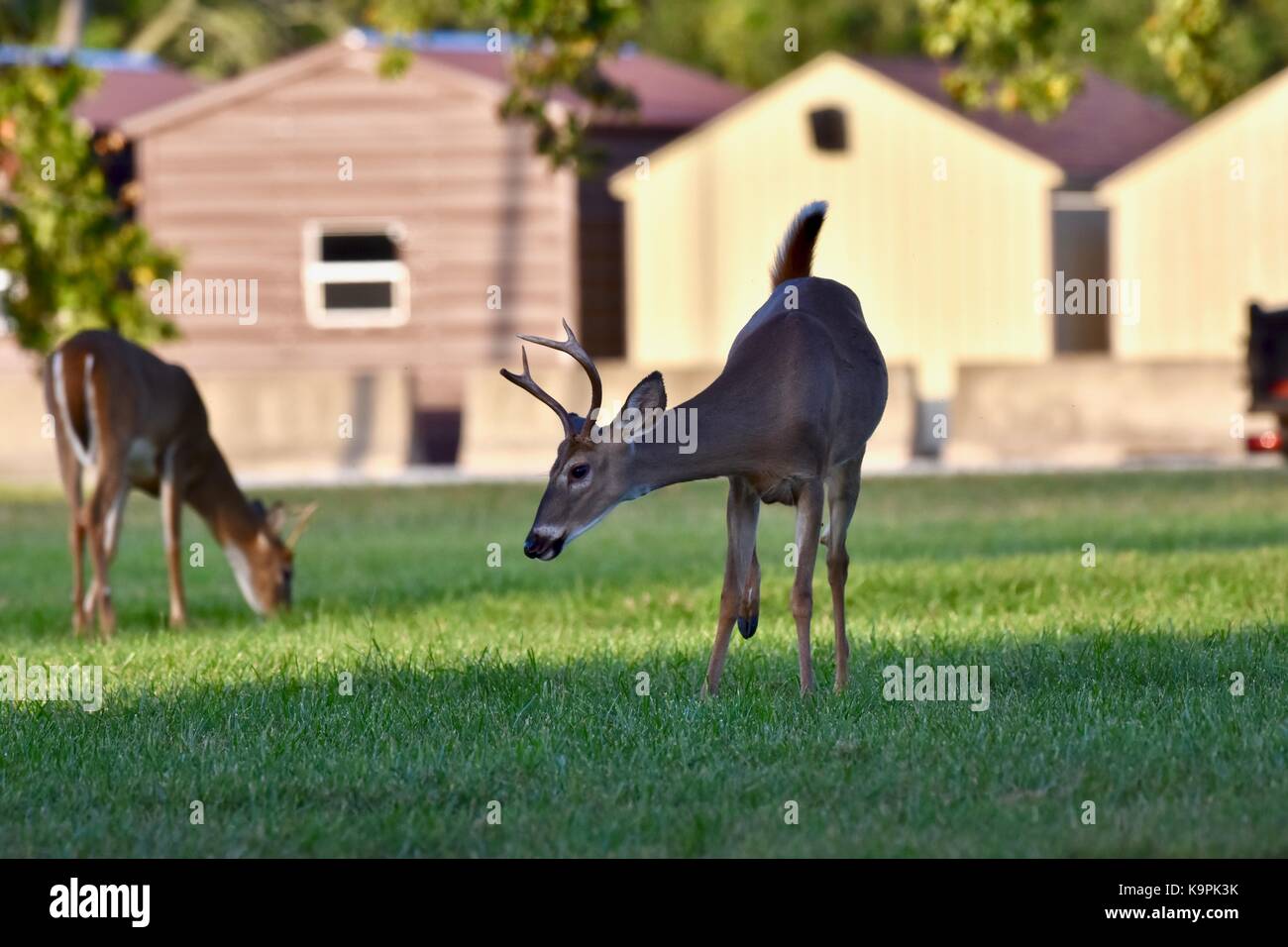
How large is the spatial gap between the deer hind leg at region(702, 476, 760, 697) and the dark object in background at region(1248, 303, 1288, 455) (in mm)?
12314

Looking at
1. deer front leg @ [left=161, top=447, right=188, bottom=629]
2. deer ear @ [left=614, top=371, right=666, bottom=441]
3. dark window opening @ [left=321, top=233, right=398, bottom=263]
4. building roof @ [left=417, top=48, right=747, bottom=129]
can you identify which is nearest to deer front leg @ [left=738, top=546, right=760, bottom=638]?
deer ear @ [left=614, top=371, right=666, bottom=441]

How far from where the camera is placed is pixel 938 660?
9.80 meters

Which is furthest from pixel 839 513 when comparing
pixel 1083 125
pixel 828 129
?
pixel 1083 125

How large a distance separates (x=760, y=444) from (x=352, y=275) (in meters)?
25.1

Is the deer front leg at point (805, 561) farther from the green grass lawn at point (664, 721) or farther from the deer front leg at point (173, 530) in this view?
the deer front leg at point (173, 530)

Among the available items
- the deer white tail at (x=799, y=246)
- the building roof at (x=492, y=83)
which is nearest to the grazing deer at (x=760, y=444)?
the deer white tail at (x=799, y=246)

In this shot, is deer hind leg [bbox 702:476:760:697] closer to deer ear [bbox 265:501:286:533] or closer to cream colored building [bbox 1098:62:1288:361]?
deer ear [bbox 265:501:286:533]

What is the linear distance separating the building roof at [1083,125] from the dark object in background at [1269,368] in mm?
12357

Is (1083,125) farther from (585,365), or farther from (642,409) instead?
(585,365)

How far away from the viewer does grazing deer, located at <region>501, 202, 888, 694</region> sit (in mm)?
8586
